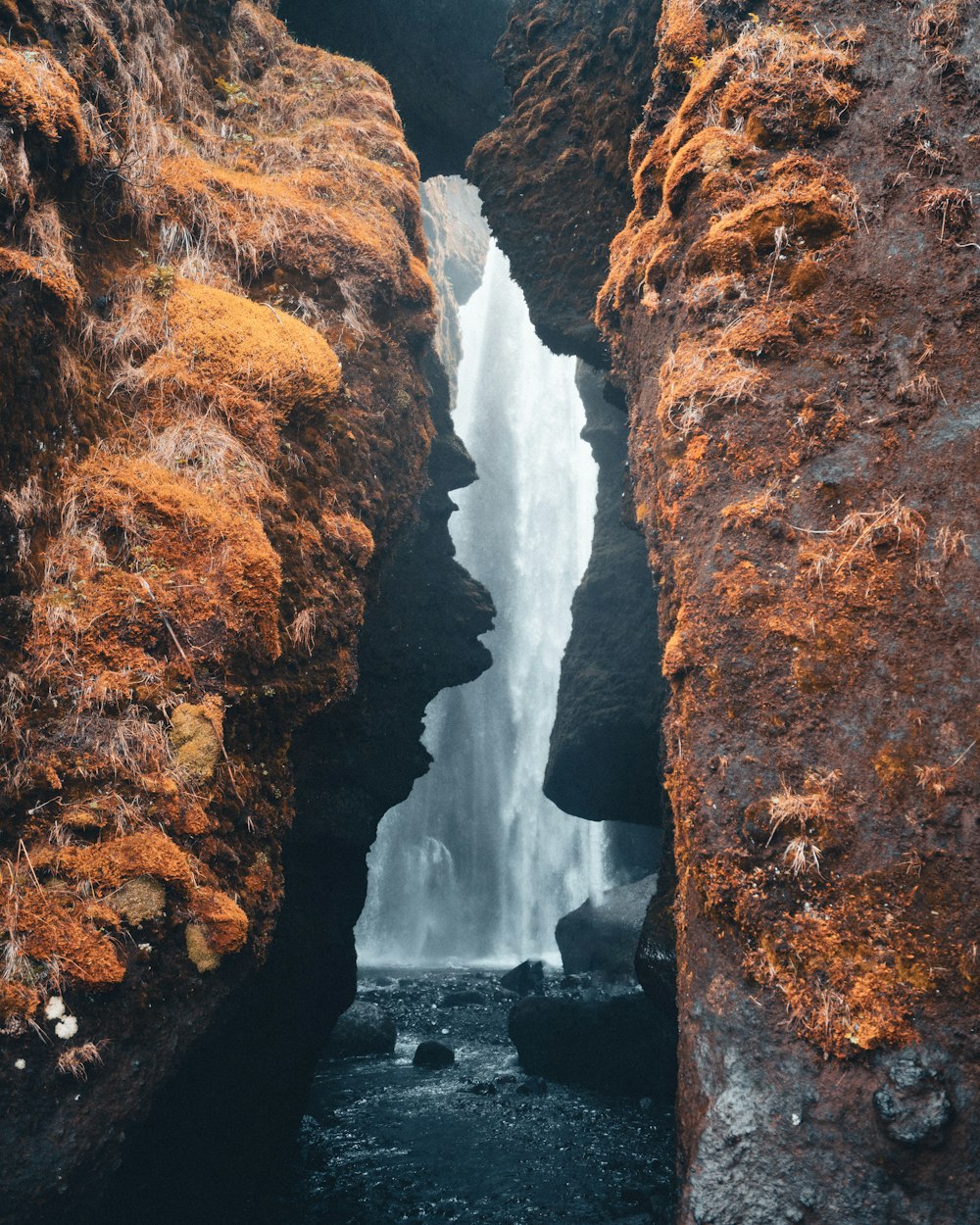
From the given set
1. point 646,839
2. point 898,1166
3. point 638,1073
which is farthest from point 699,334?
point 646,839

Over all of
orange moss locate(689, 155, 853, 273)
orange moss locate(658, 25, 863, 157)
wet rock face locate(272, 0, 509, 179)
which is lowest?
orange moss locate(689, 155, 853, 273)

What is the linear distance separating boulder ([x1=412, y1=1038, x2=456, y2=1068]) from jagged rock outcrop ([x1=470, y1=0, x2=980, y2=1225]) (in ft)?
29.5

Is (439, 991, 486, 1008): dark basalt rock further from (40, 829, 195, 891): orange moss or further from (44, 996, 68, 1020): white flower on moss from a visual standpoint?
(44, 996, 68, 1020): white flower on moss

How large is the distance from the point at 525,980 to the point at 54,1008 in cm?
1654

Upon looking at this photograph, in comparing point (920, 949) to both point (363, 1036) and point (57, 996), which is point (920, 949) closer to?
point (57, 996)

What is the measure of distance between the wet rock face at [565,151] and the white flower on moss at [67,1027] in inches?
401

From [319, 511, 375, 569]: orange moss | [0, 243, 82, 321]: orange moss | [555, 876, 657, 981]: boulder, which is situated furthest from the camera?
[555, 876, 657, 981]: boulder

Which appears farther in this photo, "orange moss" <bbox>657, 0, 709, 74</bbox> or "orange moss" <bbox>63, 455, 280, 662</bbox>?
"orange moss" <bbox>657, 0, 709, 74</bbox>

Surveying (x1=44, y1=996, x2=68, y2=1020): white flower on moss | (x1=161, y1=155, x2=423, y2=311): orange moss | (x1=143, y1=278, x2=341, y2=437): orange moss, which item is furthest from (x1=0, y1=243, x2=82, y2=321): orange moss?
(x1=44, y1=996, x2=68, y2=1020): white flower on moss

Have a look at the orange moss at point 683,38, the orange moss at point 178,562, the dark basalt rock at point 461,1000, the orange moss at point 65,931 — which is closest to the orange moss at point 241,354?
the orange moss at point 178,562

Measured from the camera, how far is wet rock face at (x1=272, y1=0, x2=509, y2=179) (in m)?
11.0

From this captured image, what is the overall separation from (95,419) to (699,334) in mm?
4532

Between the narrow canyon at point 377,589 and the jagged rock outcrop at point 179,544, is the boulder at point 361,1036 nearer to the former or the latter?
the narrow canyon at point 377,589

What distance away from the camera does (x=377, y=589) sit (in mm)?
7465
